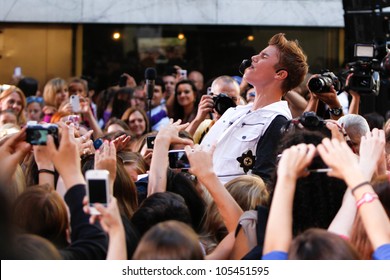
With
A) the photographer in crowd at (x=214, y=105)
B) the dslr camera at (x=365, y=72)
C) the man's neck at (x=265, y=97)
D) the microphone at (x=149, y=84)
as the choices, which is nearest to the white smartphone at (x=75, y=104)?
the microphone at (x=149, y=84)

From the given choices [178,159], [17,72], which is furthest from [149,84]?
[178,159]

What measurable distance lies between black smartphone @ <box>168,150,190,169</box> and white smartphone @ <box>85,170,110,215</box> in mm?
1647

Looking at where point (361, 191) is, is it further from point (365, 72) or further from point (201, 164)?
point (365, 72)

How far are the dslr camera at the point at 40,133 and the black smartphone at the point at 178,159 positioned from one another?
4.26 ft

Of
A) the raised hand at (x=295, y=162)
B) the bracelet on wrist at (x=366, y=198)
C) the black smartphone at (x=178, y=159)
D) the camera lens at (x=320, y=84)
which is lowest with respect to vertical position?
the black smartphone at (x=178, y=159)

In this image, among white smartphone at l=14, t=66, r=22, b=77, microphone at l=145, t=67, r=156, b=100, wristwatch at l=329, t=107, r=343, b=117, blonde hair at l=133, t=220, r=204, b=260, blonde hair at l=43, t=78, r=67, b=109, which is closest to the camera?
blonde hair at l=133, t=220, r=204, b=260

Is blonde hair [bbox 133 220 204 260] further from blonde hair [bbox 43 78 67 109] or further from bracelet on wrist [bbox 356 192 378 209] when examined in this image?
blonde hair [bbox 43 78 67 109]

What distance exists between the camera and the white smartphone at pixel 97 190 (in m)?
3.47

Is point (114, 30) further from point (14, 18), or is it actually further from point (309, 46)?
point (309, 46)

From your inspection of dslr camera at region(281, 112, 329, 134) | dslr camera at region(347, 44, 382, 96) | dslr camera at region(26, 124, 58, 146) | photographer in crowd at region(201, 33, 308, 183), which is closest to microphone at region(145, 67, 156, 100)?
dslr camera at region(347, 44, 382, 96)

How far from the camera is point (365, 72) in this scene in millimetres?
7277

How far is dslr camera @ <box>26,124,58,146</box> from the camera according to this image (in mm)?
3895

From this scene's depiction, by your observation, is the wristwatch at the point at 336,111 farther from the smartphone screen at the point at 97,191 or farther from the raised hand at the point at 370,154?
the smartphone screen at the point at 97,191
